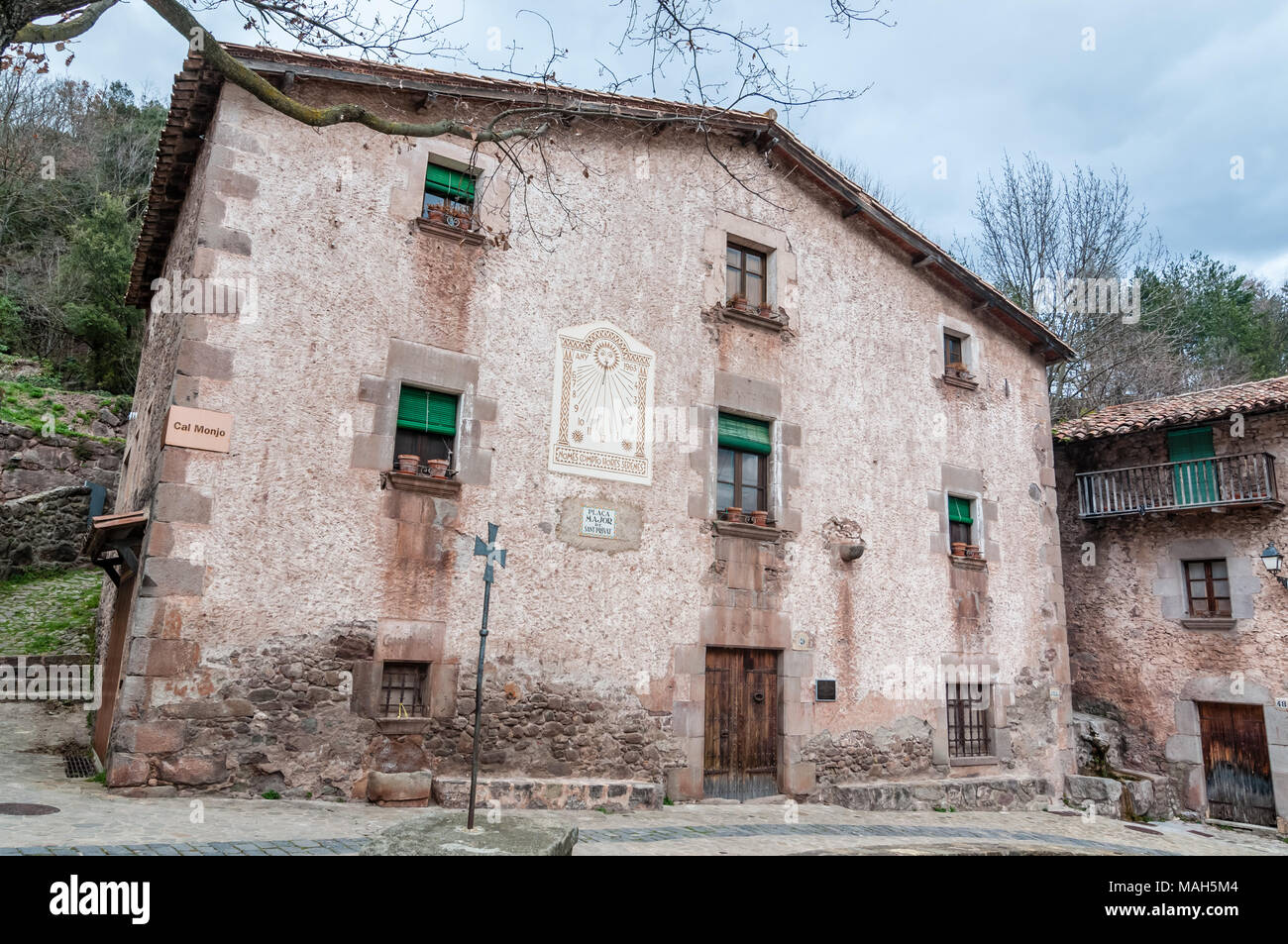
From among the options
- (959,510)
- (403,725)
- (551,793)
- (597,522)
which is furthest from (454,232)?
(959,510)

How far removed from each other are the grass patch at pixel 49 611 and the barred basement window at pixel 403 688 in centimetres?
762

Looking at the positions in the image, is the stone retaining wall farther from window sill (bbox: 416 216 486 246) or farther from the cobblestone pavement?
window sill (bbox: 416 216 486 246)

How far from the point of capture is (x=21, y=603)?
1482 centimetres

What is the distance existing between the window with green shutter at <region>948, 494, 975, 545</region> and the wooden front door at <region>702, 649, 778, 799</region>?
3941 mm

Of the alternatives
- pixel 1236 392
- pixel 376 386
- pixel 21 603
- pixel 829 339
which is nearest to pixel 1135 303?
pixel 1236 392

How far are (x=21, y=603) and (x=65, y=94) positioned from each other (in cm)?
1741

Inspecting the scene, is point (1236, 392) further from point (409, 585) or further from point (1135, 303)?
point (409, 585)

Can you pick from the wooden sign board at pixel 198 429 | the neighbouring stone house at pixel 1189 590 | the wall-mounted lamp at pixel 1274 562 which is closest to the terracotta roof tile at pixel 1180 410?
the neighbouring stone house at pixel 1189 590

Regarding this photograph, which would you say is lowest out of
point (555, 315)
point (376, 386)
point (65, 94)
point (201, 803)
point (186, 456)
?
point (201, 803)

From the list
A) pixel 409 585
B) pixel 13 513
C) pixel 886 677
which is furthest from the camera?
pixel 13 513

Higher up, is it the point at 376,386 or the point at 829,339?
the point at 829,339

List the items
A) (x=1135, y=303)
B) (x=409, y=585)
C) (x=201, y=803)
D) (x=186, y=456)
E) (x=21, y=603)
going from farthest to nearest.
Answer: (x=1135, y=303) < (x=21, y=603) < (x=409, y=585) < (x=186, y=456) < (x=201, y=803)

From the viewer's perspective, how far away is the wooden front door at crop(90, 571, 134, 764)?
8.35 m

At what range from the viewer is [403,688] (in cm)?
855
